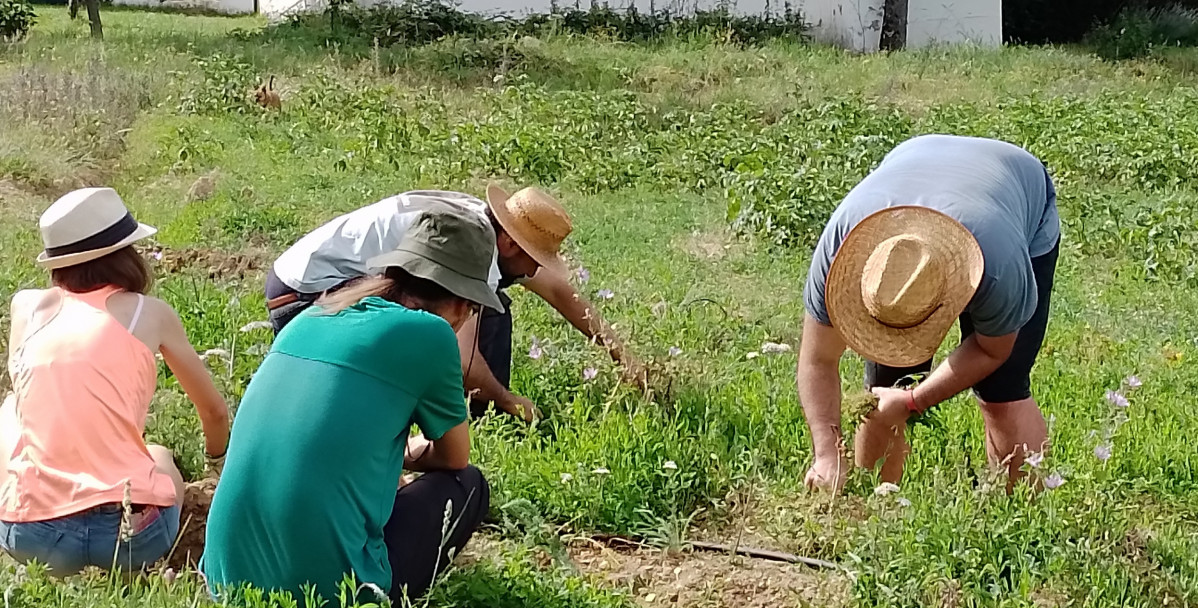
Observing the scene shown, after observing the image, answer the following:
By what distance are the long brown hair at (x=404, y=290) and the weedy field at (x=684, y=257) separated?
73cm

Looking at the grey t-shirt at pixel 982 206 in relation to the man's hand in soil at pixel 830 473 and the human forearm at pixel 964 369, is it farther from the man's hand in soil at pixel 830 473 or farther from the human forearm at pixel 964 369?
the man's hand in soil at pixel 830 473

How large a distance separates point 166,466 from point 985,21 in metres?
19.6

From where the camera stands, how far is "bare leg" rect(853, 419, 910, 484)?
12.3ft

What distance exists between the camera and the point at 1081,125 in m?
10.7

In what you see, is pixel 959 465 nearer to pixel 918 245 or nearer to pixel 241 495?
pixel 918 245

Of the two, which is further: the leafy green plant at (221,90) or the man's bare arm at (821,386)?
the leafy green plant at (221,90)

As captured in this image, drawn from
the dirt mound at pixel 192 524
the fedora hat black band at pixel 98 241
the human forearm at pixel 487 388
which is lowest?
the dirt mound at pixel 192 524

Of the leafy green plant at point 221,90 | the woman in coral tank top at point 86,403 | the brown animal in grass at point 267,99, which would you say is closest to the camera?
the woman in coral tank top at point 86,403

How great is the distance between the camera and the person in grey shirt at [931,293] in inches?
125

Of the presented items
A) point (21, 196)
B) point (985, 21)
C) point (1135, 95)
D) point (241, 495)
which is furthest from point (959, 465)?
point (985, 21)

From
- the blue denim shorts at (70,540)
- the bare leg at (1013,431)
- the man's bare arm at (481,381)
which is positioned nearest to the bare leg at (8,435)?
the blue denim shorts at (70,540)

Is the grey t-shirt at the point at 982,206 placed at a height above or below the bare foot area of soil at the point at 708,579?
above

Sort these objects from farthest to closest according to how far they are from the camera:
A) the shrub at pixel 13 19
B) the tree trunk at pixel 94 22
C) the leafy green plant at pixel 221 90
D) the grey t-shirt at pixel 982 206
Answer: the shrub at pixel 13 19
the tree trunk at pixel 94 22
the leafy green plant at pixel 221 90
the grey t-shirt at pixel 982 206

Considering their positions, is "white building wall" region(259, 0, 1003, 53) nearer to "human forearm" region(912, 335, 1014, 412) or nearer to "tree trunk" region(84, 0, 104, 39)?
"tree trunk" region(84, 0, 104, 39)
